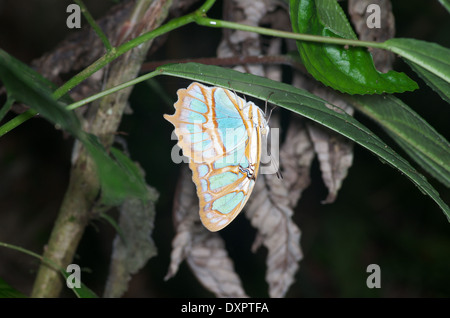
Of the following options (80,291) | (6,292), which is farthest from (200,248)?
(6,292)

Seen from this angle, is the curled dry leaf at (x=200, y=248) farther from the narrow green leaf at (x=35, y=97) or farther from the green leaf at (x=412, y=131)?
the narrow green leaf at (x=35, y=97)

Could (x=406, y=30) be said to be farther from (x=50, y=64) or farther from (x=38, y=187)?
(x=38, y=187)

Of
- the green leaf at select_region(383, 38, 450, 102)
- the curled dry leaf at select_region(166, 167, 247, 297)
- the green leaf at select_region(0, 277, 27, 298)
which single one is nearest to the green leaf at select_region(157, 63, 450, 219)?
the green leaf at select_region(383, 38, 450, 102)

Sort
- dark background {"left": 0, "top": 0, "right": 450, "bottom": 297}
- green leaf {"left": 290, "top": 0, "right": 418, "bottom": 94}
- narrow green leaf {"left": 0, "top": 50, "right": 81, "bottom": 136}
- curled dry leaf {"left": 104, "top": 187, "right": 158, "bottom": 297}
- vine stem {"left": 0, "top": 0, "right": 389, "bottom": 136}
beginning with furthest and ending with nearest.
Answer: dark background {"left": 0, "top": 0, "right": 450, "bottom": 297}, curled dry leaf {"left": 104, "top": 187, "right": 158, "bottom": 297}, green leaf {"left": 290, "top": 0, "right": 418, "bottom": 94}, vine stem {"left": 0, "top": 0, "right": 389, "bottom": 136}, narrow green leaf {"left": 0, "top": 50, "right": 81, "bottom": 136}

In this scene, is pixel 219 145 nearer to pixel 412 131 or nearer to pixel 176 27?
pixel 176 27

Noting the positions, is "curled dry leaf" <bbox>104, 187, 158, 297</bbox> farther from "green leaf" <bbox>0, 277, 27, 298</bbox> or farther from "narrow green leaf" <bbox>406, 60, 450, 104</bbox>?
"narrow green leaf" <bbox>406, 60, 450, 104</bbox>

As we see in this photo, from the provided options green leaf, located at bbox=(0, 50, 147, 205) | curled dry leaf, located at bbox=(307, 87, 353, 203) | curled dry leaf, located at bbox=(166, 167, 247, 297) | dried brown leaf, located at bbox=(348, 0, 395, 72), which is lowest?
green leaf, located at bbox=(0, 50, 147, 205)
